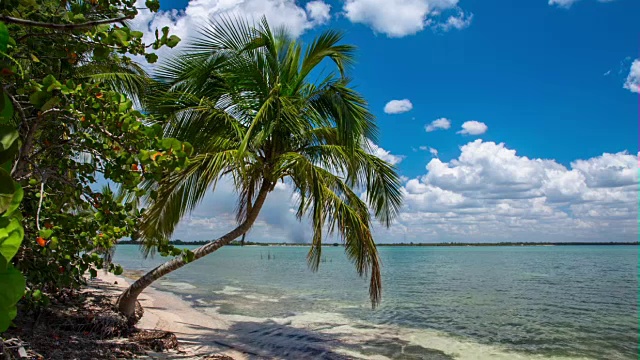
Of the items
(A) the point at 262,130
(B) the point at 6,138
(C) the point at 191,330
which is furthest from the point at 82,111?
(C) the point at 191,330

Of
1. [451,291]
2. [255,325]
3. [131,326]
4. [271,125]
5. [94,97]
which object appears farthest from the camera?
[451,291]

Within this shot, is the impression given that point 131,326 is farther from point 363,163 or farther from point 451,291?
point 451,291

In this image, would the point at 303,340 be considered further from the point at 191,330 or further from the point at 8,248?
the point at 8,248

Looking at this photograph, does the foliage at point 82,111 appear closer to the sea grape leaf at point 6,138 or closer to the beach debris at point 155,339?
the sea grape leaf at point 6,138

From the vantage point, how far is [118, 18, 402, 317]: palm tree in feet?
22.3

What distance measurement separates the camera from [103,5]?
2096 mm

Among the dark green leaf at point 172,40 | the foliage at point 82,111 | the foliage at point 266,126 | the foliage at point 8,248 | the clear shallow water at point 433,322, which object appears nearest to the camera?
the foliage at point 8,248

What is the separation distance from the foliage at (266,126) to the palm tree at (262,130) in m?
0.02

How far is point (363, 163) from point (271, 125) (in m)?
2.23

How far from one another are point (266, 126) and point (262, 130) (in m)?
0.10

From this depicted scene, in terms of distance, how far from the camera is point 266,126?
6.68 metres

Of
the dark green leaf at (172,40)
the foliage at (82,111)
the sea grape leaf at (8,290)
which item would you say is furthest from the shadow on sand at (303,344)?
the sea grape leaf at (8,290)

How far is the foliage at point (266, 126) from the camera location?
679 cm

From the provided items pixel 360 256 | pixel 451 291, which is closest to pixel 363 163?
pixel 360 256
